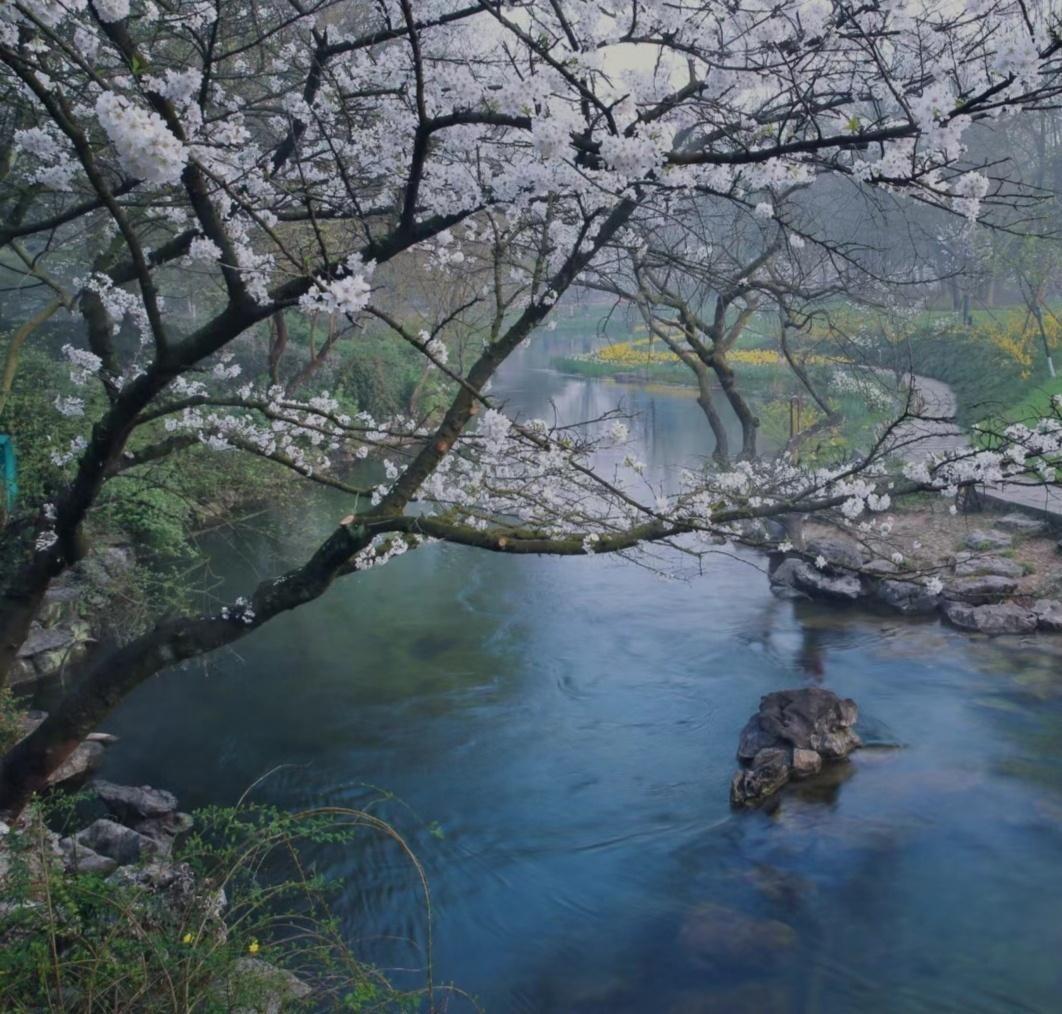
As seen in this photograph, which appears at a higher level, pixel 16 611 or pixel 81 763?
pixel 16 611

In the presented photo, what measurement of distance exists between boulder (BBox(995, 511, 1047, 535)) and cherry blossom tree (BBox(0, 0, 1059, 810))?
7273mm

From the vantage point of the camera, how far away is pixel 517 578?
A: 11922mm

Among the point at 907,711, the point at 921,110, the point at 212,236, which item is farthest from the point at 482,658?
the point at 921,110

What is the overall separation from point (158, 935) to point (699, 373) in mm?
9801

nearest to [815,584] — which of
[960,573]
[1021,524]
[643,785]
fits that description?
[960,573]

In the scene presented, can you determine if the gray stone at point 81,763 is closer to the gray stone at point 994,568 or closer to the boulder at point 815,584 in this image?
the boulder at point 815,584

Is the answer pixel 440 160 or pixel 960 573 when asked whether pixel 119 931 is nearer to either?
pixel 440 160

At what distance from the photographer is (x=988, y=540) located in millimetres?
11656

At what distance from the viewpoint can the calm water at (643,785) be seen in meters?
5.26

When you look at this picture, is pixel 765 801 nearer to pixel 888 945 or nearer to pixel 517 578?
pixel 888 945

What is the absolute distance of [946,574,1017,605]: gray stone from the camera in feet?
33.3

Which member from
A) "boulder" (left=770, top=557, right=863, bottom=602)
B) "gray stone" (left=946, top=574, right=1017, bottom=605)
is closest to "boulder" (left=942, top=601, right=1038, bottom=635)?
"gray stone" (left=946, top=574, right=1017, bottom=605)

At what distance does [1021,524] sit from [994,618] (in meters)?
2.81

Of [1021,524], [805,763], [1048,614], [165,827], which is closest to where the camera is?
[165,827]
